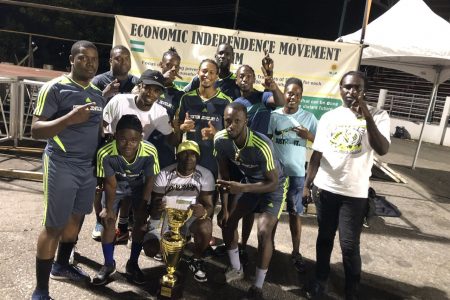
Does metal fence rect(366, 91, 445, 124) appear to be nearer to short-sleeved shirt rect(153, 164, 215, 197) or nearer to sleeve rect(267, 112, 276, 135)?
sleeve rect(267, 112, 276, 135)

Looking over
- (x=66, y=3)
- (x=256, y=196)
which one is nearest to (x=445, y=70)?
(x=256, y=196)

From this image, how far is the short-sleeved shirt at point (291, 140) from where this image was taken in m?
3.77

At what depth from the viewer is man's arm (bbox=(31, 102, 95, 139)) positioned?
8.08ft

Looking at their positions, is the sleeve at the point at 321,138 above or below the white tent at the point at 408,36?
below

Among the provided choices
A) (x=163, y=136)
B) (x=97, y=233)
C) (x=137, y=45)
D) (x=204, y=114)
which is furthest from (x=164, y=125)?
(x=137, y=45)

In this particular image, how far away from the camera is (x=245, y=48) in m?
5.32

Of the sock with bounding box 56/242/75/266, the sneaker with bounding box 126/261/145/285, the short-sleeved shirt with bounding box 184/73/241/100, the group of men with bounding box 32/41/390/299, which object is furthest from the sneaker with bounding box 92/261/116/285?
the short-sleeved shirt with bounding box 184/73/241/100

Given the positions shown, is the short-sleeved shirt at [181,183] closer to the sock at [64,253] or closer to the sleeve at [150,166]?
the sleeve at [150,166]

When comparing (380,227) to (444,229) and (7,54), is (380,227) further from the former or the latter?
(7,54)

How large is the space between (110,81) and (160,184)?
1.34m

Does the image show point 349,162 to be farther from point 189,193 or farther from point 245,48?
point 245,48

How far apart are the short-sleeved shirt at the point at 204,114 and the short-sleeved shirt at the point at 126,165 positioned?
0.57 meters

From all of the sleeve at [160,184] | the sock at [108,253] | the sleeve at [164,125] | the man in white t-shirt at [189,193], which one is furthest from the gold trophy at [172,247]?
the sleeve at [164,125]

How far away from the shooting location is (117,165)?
3066 millimetres
